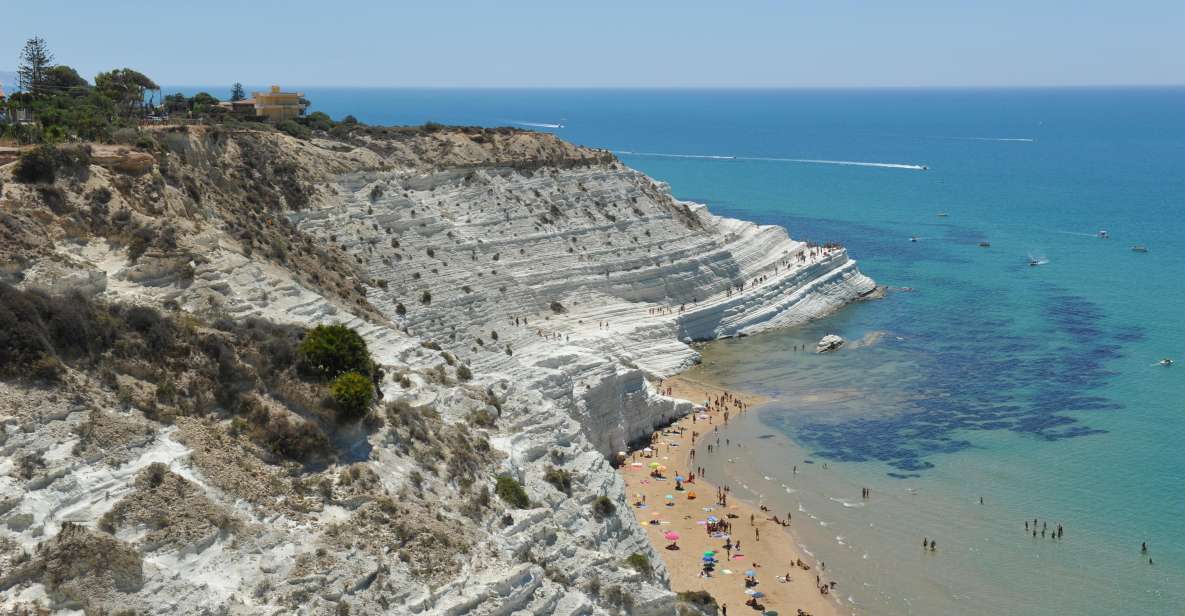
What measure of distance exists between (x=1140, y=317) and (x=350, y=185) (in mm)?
54748

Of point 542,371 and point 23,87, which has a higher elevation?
point 23,87

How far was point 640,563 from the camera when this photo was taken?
1174 inches

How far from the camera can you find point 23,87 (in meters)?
61.9

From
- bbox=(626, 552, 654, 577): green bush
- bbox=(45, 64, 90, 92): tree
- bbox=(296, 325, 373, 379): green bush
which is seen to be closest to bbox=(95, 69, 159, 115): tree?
bbox=(45, 64, 90, 92): tree

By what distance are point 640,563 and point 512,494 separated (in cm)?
432

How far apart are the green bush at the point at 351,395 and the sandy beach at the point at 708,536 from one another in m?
14.9

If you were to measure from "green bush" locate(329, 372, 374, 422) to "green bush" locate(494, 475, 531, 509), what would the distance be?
428cm

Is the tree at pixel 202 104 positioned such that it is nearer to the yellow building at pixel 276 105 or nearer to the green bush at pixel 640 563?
the yellow building at pixel 276 105

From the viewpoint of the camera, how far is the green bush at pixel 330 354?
29.9 meters

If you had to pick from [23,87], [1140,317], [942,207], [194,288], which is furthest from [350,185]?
[942,207]

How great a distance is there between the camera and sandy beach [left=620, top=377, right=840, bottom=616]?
3812 cm

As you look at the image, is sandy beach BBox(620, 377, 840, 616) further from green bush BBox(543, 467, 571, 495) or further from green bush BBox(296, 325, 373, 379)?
green bush BBox(296, 325, 373, 379)

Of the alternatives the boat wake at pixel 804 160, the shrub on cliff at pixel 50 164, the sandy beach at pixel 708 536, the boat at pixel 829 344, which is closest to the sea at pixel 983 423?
the boat at pixel 829 344

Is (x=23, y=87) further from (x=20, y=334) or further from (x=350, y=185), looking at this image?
(x=20, y=334)
